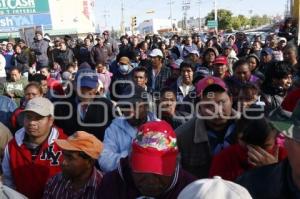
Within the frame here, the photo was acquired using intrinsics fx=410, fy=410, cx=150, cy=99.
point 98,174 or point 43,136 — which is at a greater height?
point 43,136

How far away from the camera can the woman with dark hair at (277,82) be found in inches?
174

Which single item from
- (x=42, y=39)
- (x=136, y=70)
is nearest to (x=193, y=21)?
(x=42, y=39)

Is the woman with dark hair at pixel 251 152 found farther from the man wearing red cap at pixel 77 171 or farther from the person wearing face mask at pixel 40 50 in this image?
the person wearing face mask at pixel 40 50

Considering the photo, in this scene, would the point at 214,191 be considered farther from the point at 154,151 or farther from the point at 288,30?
the point at 288,30

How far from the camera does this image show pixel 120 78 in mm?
7469

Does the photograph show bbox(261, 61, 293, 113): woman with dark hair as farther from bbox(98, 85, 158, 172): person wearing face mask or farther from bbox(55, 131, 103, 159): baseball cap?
bbox(55, 131, 103, 159): baseball cap

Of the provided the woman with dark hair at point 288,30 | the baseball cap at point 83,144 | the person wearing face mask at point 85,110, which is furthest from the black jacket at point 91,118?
the woman with dark hair at point 288,30

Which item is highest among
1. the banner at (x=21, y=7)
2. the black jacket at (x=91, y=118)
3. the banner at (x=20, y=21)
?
the banner at (x=21, y=7)

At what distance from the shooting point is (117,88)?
7.07m

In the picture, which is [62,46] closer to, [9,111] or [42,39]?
[42,39]

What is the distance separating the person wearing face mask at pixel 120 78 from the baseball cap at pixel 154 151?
4415 millimetres

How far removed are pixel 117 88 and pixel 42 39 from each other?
25.0ft

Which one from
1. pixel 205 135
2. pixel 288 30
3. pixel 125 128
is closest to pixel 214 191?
pixel 205 135

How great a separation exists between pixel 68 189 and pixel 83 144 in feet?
1.07
